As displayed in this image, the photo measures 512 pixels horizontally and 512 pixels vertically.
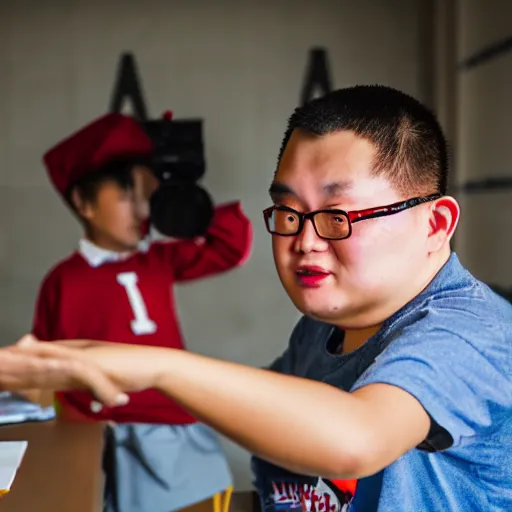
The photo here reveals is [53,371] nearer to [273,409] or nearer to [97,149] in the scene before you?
[273,409]

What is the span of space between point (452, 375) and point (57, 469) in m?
0.57

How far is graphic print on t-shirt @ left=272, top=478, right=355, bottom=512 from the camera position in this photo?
25.8 inches

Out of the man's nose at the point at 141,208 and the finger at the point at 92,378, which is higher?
the man's nose at the point at 141,208

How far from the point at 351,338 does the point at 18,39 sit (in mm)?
1831

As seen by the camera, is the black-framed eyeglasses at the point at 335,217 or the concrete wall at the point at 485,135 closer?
the black-framed eyeglasses at the point at 335,217

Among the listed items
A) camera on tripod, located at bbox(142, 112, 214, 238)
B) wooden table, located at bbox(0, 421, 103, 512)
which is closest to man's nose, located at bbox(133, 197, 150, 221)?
camera on tripod, located at bbox(142, 112, 214, 238)

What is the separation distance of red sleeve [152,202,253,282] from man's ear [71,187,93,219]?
162 millimetres

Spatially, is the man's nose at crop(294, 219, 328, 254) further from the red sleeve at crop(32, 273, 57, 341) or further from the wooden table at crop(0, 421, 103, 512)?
the red sleeve at crop(32, 273, 57, 341)

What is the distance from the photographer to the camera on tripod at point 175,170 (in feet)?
4.83

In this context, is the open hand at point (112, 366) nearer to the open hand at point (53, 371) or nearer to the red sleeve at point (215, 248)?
the open hand at point (53, 371)

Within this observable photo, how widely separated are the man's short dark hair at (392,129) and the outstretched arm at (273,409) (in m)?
0.21

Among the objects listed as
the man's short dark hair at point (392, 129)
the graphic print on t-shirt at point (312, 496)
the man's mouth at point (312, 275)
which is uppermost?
the man's short dark hair at point (392, 129)

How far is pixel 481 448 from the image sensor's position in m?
0.63

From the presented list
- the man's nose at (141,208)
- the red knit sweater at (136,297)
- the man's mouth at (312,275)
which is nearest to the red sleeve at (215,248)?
the red knit sweater at (136,297)
